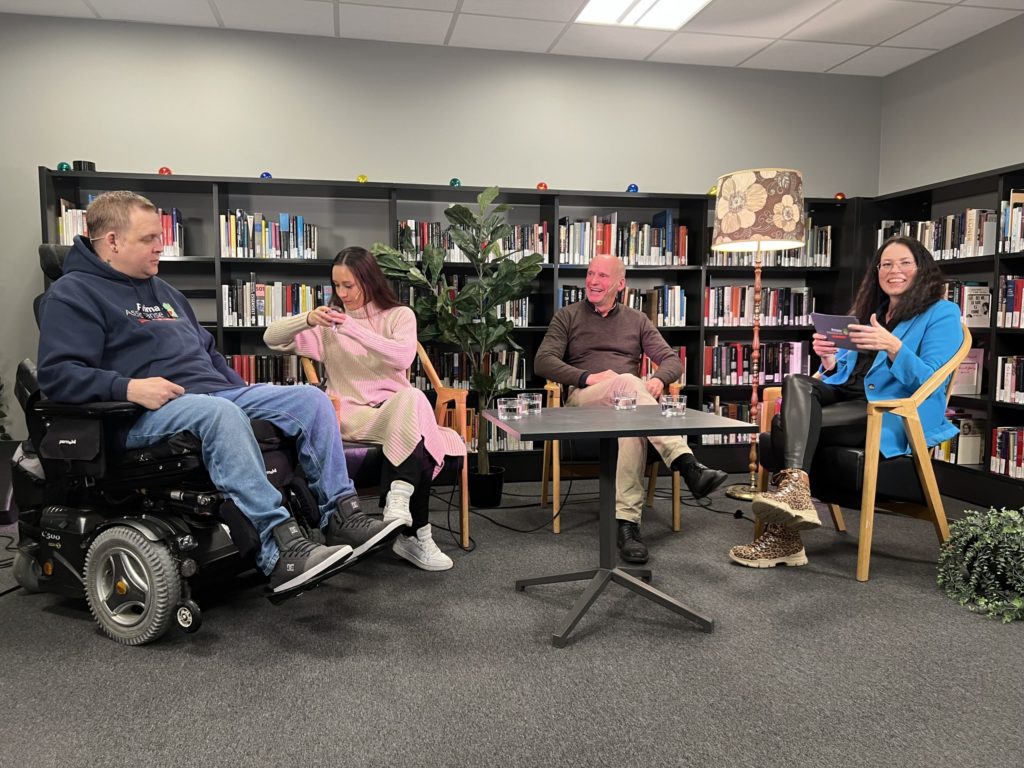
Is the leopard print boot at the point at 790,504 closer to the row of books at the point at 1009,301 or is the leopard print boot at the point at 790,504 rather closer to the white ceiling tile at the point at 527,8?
the row of books at the point at 1009,301

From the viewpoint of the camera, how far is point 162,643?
1.95 metres

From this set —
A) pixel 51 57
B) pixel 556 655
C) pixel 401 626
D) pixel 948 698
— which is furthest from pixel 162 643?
pixel 51 57

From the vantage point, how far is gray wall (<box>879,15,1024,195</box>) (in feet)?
13.0

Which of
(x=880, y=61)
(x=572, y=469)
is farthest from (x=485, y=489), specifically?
(x=880, y=61)

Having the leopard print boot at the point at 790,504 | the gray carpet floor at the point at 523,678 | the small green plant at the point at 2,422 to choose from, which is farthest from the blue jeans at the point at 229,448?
the small green plant at the point at 2,422

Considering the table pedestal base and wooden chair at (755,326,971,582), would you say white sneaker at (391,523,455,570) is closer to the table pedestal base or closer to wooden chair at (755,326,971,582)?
the table pedestal base

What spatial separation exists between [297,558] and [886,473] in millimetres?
1964

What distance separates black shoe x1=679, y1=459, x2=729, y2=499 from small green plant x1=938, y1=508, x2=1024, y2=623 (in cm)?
76

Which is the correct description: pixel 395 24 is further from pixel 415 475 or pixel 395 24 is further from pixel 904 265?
pixel 904 265

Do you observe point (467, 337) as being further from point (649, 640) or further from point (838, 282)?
point (838, 282)

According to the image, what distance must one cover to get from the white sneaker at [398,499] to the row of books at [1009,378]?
3.03 meters

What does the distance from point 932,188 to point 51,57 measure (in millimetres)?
4933

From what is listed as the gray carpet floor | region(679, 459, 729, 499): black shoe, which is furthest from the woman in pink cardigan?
region(679, 459, 729, 499): black shoe

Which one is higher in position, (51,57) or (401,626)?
A: (51,57)
